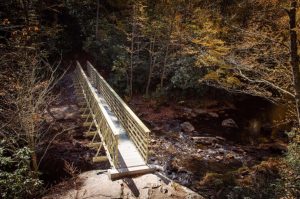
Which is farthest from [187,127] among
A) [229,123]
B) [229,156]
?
[229,156]

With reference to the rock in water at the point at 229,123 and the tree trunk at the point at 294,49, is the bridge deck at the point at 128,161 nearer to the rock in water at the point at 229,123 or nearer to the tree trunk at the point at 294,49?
the tree trunk at the point at 294,49

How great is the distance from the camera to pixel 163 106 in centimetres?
1738

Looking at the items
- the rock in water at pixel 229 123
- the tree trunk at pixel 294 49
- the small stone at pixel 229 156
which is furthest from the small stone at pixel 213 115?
the tree trunk at pixel 294 49

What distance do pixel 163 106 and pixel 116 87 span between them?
148 inches

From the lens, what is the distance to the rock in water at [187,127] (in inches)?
569

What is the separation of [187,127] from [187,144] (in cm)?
210

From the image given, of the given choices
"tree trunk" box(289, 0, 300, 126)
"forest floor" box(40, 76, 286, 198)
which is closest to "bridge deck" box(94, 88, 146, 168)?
"forest floor" box(40, 76, 286, 198)

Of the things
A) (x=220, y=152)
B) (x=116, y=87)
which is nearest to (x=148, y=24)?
(x=116, y=87)

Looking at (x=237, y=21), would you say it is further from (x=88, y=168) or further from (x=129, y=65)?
(x=88, y=168)

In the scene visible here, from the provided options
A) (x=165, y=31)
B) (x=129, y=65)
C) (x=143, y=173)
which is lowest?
(x=143, y=173)

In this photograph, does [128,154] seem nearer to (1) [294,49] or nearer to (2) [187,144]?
(1) [294,49]

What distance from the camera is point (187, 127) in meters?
14.7

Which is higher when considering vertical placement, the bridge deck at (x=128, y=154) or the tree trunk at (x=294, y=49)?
the tree trunk at (x=294, y=49)

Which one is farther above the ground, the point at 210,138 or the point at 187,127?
the point at 187,127
